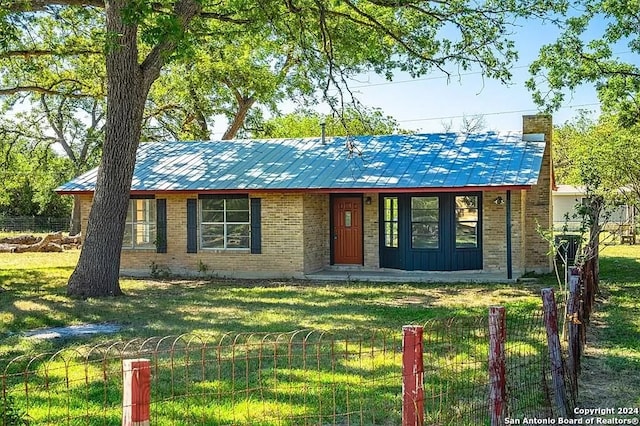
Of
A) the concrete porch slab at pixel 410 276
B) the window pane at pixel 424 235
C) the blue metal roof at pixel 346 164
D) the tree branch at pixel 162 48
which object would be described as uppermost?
the tree branch at pixel 162 48

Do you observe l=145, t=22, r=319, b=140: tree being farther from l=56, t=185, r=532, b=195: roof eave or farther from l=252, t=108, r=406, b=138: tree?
l=56, t=185, r=532, b=195: roof eave

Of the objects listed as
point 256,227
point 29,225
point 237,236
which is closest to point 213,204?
point 237,236

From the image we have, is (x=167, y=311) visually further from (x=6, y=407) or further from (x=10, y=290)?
(x=6, y=407)

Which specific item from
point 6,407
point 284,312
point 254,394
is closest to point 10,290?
point 284,312

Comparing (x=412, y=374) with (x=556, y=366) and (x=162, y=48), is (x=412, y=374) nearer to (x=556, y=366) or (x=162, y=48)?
(x=556, y=366)

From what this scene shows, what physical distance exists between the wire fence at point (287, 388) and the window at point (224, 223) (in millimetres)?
10310

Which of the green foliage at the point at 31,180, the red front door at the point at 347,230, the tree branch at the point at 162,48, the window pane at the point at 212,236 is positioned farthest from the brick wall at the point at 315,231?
the green foliage at the point at 31,180

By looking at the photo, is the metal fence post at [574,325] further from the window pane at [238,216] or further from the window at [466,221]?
the window pane at [238,216]

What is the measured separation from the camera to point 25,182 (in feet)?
162

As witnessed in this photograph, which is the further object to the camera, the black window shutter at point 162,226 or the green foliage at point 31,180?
the green foliage at point 31,180

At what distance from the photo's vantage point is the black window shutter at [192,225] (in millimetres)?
19719

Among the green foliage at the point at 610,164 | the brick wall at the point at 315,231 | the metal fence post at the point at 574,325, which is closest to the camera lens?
the metal fence post at the point at 574,325

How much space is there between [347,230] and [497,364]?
49.7 ft

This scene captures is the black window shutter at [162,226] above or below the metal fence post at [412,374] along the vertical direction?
above
